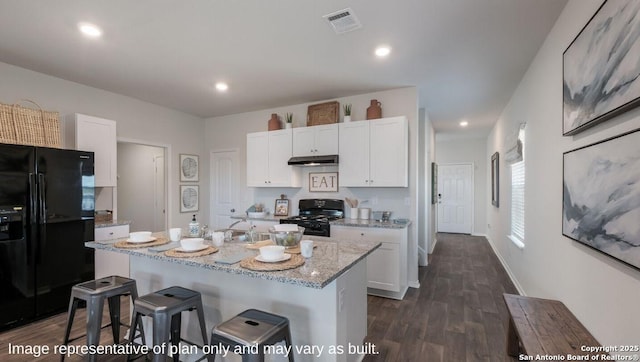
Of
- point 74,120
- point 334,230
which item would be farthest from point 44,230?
point 334,230

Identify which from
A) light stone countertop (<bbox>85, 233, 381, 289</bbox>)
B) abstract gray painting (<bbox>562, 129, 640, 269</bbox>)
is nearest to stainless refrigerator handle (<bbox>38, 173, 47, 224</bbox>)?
light stone countertop (<bbox>85, 233, 381, 289</bbox>)

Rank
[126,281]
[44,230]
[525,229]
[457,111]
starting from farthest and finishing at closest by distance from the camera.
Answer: [457,111], [525,229], [44,230], [126,281]

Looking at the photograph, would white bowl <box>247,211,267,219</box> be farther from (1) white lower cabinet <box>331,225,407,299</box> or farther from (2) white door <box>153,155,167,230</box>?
(2) white door <box>153,155,167,230</box>

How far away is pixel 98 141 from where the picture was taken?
3.62 meters

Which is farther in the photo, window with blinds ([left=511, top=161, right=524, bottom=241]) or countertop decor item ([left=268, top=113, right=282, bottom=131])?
countertop decor item ([left=268, top=113, right=282, bottom=131])

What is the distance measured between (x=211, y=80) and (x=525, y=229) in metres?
4.15

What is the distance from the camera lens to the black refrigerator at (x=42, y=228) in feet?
8.93

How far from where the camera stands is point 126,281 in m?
2.16

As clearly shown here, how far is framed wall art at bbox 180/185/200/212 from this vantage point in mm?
5207

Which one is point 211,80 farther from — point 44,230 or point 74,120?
point 44,230

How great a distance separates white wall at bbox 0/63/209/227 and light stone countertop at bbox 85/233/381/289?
95.1 inches

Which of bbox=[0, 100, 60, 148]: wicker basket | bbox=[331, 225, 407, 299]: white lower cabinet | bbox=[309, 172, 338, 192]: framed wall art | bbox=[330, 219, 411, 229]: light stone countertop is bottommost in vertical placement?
bbox=[331, 225, 407, 299]: white lower cabinet

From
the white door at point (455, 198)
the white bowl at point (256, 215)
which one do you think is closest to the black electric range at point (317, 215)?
the white bowl at point (256, 215)

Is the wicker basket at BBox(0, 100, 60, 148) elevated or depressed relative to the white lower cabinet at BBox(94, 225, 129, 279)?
elevated
